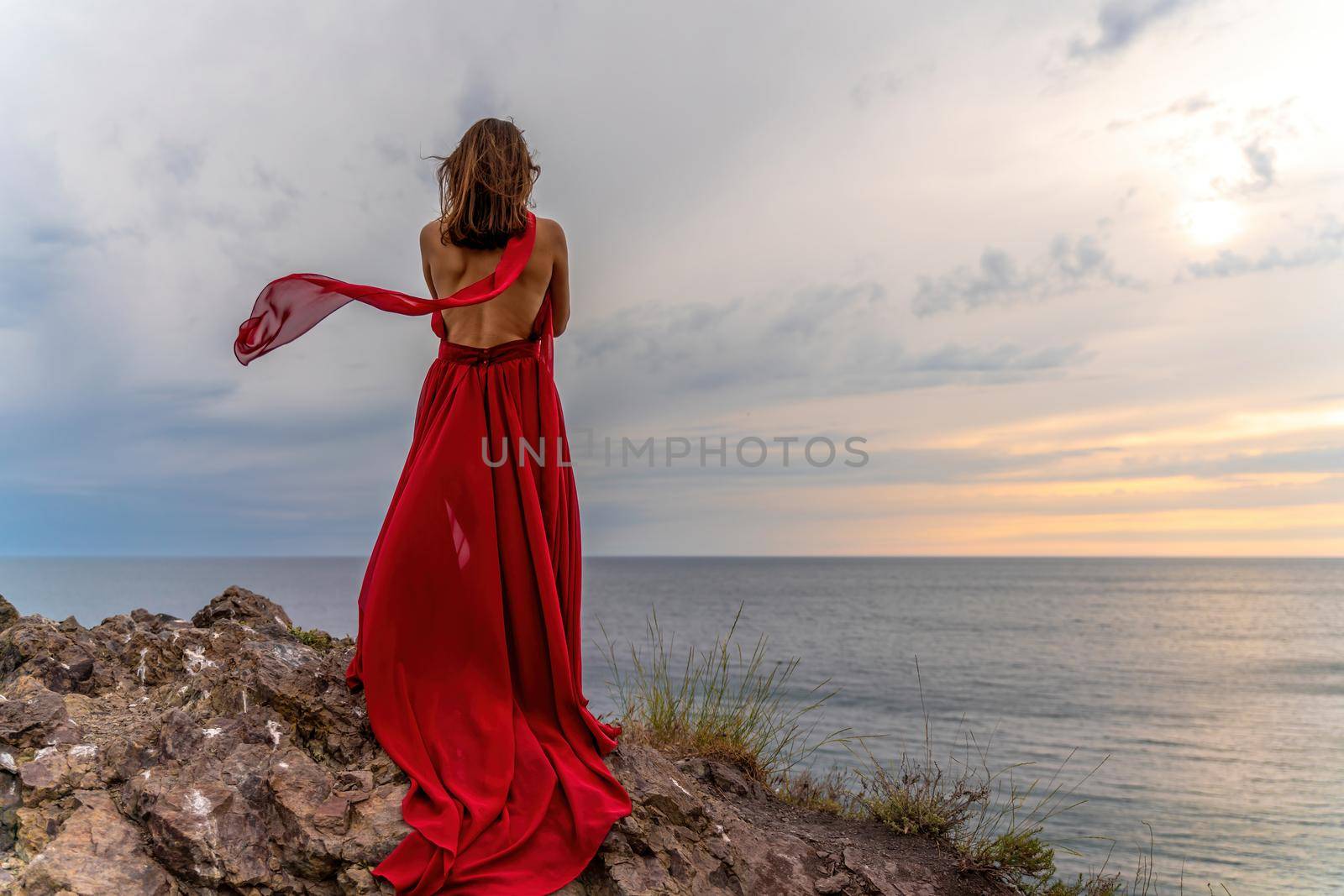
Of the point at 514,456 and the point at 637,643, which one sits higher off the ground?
the point at 514,456

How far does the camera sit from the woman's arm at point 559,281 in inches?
178

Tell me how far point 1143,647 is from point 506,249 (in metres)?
50.9

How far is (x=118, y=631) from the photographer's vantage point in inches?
216

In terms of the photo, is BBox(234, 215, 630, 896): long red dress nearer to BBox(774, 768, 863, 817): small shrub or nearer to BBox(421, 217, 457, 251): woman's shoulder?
BBox(421, 217, 457, 251): woman's shoulder

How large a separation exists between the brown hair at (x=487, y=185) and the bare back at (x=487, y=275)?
0.36 ft

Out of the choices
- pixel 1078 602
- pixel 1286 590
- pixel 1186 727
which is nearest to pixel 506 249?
pixel 1186 727

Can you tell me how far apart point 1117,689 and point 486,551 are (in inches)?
1318

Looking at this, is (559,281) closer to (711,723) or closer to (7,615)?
(711,723)

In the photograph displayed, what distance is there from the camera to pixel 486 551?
4.20 m

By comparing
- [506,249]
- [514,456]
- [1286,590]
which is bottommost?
[1286,590]

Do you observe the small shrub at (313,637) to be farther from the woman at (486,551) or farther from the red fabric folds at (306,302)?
the red fabric folds at (306,302)

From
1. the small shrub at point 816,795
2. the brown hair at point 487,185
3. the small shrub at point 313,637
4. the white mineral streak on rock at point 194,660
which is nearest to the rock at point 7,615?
the white mineral streak on rock at point 194,660

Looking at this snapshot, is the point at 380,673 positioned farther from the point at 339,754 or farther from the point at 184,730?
the point at 184,730

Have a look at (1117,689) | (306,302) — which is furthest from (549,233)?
(1117,689)
